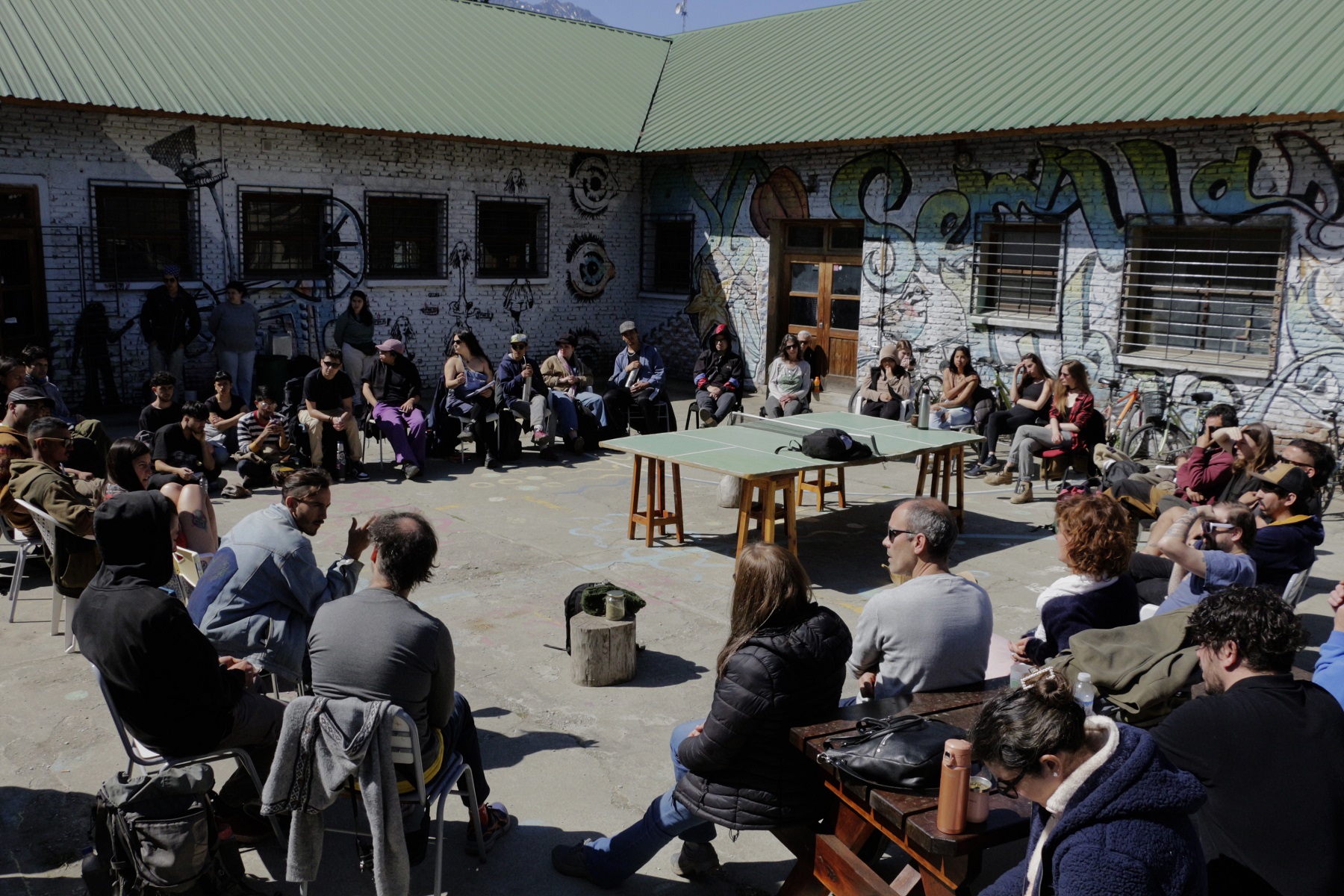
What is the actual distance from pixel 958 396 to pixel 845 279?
15.4 feet

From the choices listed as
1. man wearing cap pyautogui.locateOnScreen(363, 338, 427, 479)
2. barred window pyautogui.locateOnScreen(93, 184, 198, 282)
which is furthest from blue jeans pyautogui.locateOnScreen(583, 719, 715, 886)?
barred window pyautogui.locateOnScreen(93, 184, 198, 282)

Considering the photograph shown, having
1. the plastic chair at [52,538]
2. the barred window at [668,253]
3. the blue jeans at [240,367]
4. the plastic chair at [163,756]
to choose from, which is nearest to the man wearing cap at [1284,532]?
the plastic chair at [163,756]

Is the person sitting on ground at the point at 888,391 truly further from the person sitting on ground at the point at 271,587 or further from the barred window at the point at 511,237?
the person sitting on ground at the point at 271,587

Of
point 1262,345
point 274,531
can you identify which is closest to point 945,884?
point 274,531

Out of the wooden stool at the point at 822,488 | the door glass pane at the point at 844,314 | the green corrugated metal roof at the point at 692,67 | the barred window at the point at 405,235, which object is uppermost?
the green corrugated metal roof at the point at 692,67

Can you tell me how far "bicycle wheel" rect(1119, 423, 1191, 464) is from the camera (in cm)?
1291

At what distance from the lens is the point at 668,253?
19828 millimetres

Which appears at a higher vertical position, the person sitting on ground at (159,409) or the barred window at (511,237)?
the barred window at (511,237)

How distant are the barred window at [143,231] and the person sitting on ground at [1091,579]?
43.1 feet

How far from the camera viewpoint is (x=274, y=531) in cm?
498

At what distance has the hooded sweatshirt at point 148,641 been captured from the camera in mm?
4109

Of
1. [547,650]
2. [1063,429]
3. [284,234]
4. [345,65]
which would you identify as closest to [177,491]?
[547,650]

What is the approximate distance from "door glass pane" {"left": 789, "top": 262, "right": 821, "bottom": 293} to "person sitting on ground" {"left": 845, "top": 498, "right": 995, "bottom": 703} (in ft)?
43.0

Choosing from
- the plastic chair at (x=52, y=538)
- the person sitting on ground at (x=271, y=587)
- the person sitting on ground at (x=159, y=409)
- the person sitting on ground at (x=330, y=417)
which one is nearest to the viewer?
the person sitting on ground at (x=271, y=587)
